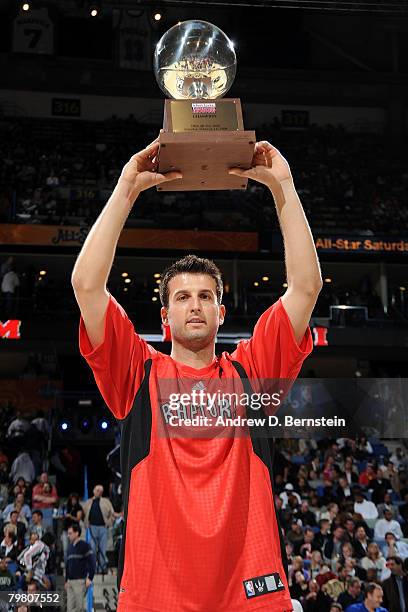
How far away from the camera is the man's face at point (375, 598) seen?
26.0 ft

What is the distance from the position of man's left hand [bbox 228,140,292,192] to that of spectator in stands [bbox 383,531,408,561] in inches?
303

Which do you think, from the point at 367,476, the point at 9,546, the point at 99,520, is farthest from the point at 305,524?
the point at 9,546

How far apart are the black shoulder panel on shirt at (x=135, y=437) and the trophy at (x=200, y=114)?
653 millimetres

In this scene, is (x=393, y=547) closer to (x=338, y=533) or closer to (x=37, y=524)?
(x=338, y=533)

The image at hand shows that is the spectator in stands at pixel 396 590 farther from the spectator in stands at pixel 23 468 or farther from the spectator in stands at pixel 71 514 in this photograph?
the spectator in stands at pixel 23 468

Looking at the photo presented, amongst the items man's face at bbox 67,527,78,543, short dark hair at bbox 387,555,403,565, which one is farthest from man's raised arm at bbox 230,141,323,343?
short dark hair at bbox 387,555,403,565

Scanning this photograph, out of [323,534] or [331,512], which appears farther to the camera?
[331,512]

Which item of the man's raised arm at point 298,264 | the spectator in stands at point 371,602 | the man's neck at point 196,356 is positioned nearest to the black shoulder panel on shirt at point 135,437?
the man's neck at point 196,356

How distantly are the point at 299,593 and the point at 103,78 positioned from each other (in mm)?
16442

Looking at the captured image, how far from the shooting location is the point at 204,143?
2.31 metres

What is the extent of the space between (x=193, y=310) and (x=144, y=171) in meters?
0.44

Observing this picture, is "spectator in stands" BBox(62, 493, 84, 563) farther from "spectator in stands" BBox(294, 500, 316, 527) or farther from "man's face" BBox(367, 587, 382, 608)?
"man's face" BBox(367, 587, 382, 608)

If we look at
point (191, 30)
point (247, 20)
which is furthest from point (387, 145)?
point (191, 30)

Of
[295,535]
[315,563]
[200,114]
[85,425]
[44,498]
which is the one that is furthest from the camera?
[85,425]
